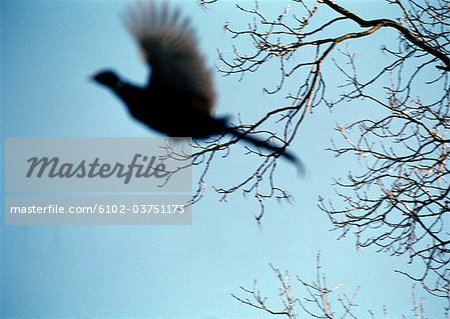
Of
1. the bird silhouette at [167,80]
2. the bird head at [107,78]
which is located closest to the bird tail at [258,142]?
the bird silhouette at [167,80]

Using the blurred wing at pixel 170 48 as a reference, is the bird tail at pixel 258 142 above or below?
below

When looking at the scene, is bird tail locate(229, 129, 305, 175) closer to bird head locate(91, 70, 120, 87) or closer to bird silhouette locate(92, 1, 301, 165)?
bird silhouette locate(92, 1, 301, 165)

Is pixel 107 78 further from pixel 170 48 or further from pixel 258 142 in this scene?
pixel 258 142

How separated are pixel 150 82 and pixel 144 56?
17 cm

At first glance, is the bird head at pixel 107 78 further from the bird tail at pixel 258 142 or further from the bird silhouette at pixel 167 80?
the bird tail at pixel 258 142

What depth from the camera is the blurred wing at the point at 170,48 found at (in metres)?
2.81

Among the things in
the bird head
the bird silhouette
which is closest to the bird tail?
the bird silhouette

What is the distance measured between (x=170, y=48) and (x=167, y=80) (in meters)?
0.21

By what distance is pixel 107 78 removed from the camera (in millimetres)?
2973

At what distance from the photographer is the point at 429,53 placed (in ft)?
8.32

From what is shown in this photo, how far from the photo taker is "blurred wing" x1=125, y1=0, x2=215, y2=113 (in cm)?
281

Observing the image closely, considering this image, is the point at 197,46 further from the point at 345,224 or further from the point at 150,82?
the point at 345,224

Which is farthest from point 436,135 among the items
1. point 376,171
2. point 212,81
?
point 212,81

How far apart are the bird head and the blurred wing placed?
0.22 m
